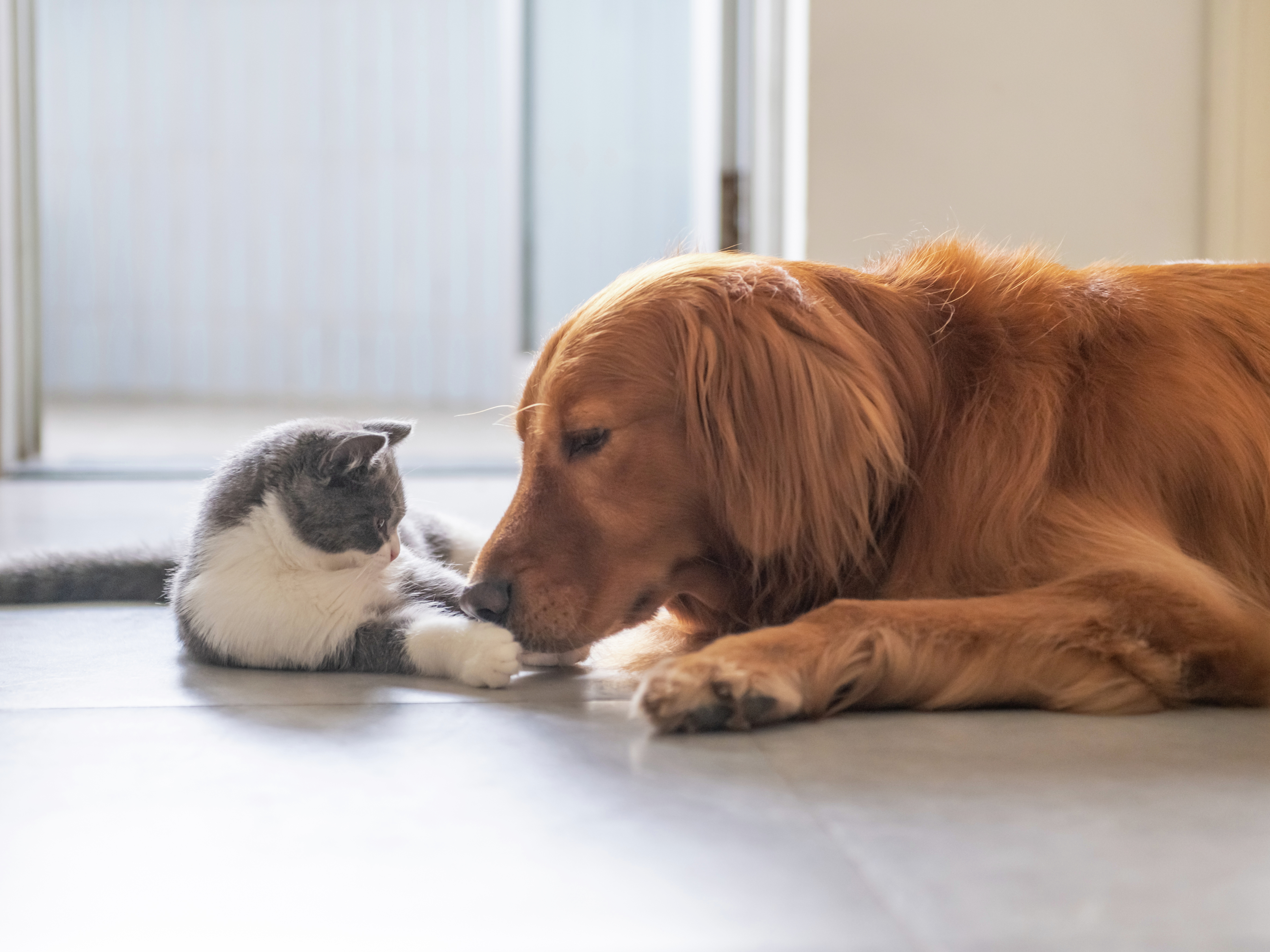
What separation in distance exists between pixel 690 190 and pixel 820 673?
6051mm

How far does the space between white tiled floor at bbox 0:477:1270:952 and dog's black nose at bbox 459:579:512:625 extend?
105 mm

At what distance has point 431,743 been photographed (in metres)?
1.24

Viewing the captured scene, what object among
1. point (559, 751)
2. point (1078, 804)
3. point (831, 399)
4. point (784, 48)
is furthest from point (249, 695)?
point (784, 48)

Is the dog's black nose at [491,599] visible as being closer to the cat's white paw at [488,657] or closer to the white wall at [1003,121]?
the cat's white paw at [488,657]

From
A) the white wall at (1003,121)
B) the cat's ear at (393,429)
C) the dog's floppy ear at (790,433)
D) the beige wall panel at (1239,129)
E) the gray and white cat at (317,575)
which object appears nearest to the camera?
the dog's floppy ear at (790,433)

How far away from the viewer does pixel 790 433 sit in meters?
1.48

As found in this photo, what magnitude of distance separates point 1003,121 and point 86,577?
2806mm

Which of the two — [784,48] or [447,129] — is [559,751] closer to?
[784,48]

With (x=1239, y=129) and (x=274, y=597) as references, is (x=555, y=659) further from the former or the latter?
(x=1239, y=129)

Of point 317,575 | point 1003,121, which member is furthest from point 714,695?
point 1003,121

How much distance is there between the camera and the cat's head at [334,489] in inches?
65.4

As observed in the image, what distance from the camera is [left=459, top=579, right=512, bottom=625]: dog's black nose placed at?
58.8 inches

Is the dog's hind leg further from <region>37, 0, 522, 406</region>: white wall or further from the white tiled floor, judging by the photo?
<region>37, 0, 522, 406</region>: white wall

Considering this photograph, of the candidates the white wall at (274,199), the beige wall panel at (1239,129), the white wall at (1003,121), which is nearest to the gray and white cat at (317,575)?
the white wall at (1003,121)
